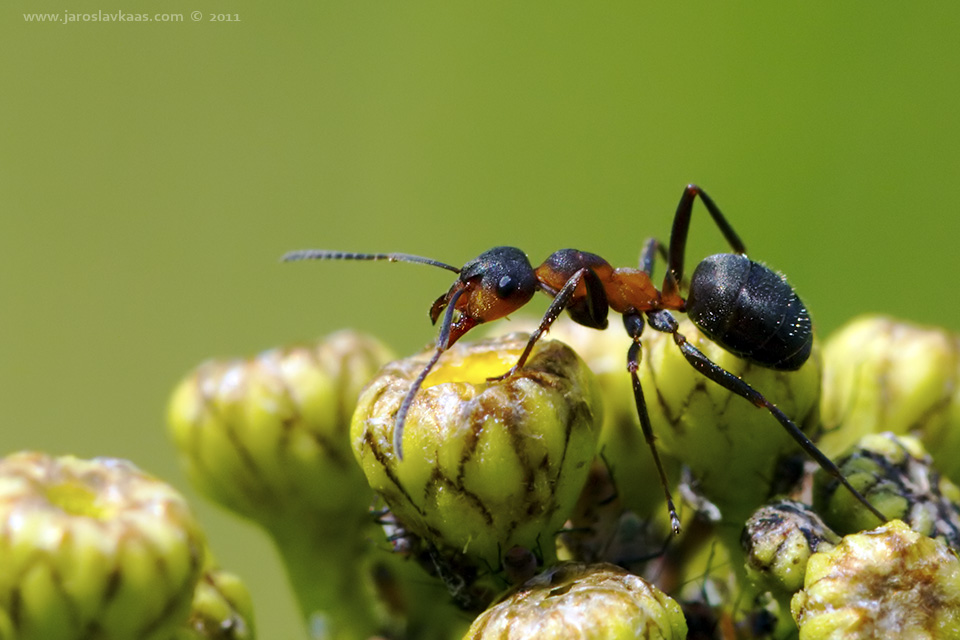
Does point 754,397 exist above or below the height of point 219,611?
above

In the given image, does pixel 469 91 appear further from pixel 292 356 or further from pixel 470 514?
pixel 470 514

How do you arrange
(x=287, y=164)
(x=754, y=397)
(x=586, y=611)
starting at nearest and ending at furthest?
(x=586, y=611)
(x=754, y=397)
(x=287, y=164)

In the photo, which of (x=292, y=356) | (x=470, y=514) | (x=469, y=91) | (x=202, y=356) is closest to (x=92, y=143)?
(x=202, y=356)

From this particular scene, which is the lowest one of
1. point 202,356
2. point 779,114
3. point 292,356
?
point 202,356

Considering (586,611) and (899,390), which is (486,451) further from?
(899,390)

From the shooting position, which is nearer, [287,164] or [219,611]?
[219,611]

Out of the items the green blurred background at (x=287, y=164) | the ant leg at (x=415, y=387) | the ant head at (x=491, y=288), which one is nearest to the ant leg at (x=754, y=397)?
the ant head at (x=491, y=288)

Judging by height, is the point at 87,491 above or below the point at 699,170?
below

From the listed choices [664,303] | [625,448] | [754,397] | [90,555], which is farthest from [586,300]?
[90,555]
